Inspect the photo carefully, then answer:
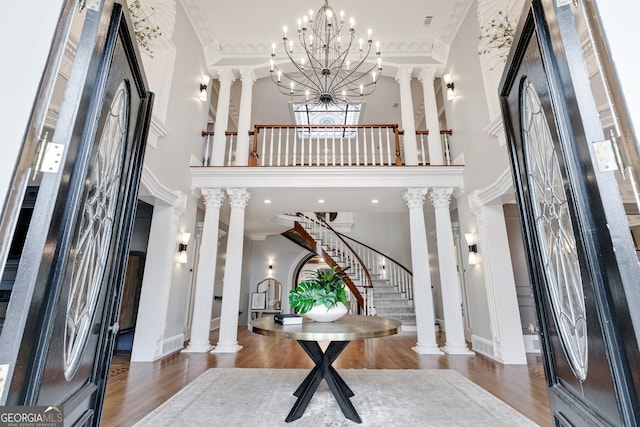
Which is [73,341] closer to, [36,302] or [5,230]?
[36,302]

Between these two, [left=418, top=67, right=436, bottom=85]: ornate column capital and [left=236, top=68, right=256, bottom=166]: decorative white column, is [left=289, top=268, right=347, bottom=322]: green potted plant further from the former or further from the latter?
[left=418, top=67, right=436, bottom=85]: ornate column capital

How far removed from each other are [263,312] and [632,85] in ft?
32.5

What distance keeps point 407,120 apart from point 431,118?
0.47 metres

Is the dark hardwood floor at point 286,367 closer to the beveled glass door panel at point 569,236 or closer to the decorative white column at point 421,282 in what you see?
the decorative white column at point 421,282

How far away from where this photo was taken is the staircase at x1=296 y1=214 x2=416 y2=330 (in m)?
7.54

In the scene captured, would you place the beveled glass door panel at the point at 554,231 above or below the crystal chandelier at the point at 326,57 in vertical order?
below

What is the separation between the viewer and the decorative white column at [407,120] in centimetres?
554

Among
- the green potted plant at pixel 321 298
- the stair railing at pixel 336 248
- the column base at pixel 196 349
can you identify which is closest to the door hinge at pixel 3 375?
the green potted plant at pixel 321 298

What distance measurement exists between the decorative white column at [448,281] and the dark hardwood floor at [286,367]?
34cm

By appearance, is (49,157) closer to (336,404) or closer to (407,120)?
(336,404)

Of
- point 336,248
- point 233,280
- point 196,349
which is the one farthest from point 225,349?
point 336,248

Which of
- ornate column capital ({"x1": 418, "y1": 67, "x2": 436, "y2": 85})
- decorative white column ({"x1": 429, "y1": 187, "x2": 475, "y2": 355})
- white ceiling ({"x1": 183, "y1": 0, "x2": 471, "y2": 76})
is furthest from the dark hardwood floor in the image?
white ceiling ({"x1": 183, "y1": 0, "x2": 471, "y2": 76})

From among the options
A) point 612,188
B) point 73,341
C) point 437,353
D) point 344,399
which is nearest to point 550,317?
point 612,188

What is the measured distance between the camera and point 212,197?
5.39 meters
